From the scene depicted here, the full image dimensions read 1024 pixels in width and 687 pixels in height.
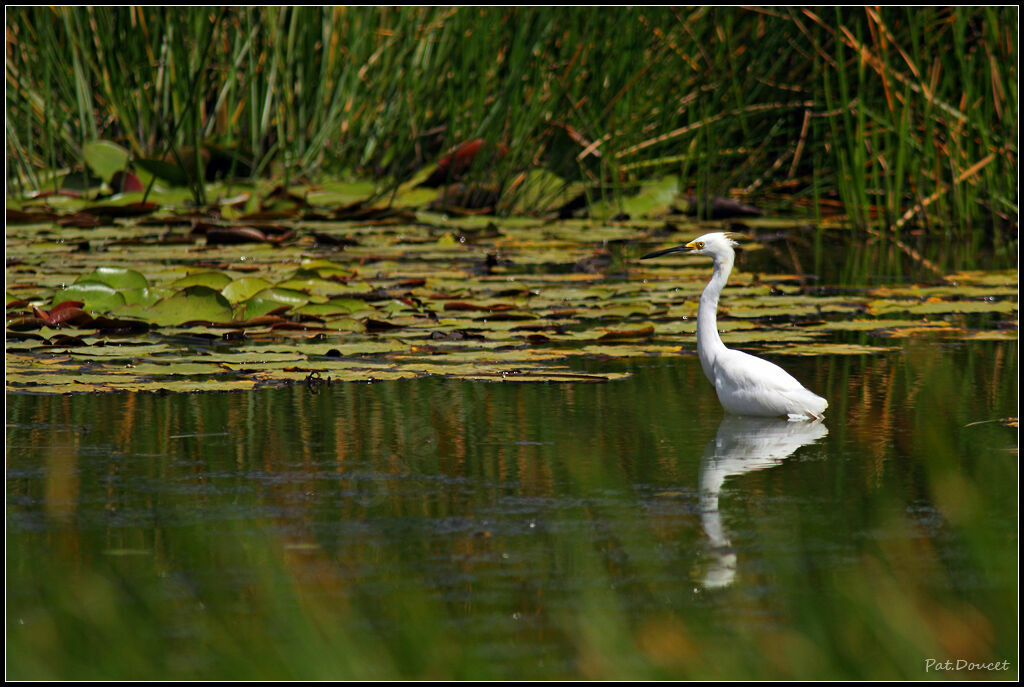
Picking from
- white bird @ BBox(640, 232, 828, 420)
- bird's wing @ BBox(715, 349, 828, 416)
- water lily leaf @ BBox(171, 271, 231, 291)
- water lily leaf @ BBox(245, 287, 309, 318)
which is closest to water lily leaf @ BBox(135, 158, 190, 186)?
water lily leaf @ BBox(171, 271, 231, 291)

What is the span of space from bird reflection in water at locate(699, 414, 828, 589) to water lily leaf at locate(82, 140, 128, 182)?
5.23 metres

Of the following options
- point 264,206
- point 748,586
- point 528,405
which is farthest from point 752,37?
point 748,586

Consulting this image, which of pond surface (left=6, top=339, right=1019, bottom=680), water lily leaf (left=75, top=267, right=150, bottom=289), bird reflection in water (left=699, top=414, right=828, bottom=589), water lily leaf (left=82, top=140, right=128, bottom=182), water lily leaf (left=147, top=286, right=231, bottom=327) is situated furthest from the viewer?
water lily leaf (left=82, top=140, right=128, bottom=182)

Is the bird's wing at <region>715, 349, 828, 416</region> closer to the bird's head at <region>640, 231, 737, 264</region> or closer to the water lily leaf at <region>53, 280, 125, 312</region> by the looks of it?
the bird's head at <region>640, 231, 737, 264</region>

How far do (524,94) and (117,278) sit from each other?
410 centimetres

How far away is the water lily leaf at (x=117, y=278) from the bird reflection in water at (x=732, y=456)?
2467mm

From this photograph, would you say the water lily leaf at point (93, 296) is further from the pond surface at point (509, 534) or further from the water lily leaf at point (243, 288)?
the pond surface at point (509, 534)

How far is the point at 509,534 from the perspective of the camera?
2.88 meters

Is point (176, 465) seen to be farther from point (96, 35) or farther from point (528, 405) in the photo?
point (96, 35)

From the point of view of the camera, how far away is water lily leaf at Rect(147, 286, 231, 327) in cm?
512

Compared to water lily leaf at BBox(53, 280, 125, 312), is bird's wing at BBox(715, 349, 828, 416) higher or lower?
lower

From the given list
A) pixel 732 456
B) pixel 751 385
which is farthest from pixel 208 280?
pixel 732 456

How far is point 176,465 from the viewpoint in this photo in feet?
11.2

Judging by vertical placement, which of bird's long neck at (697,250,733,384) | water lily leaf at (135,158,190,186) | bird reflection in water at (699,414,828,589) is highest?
water lily leaf at (135,158,190,186)
